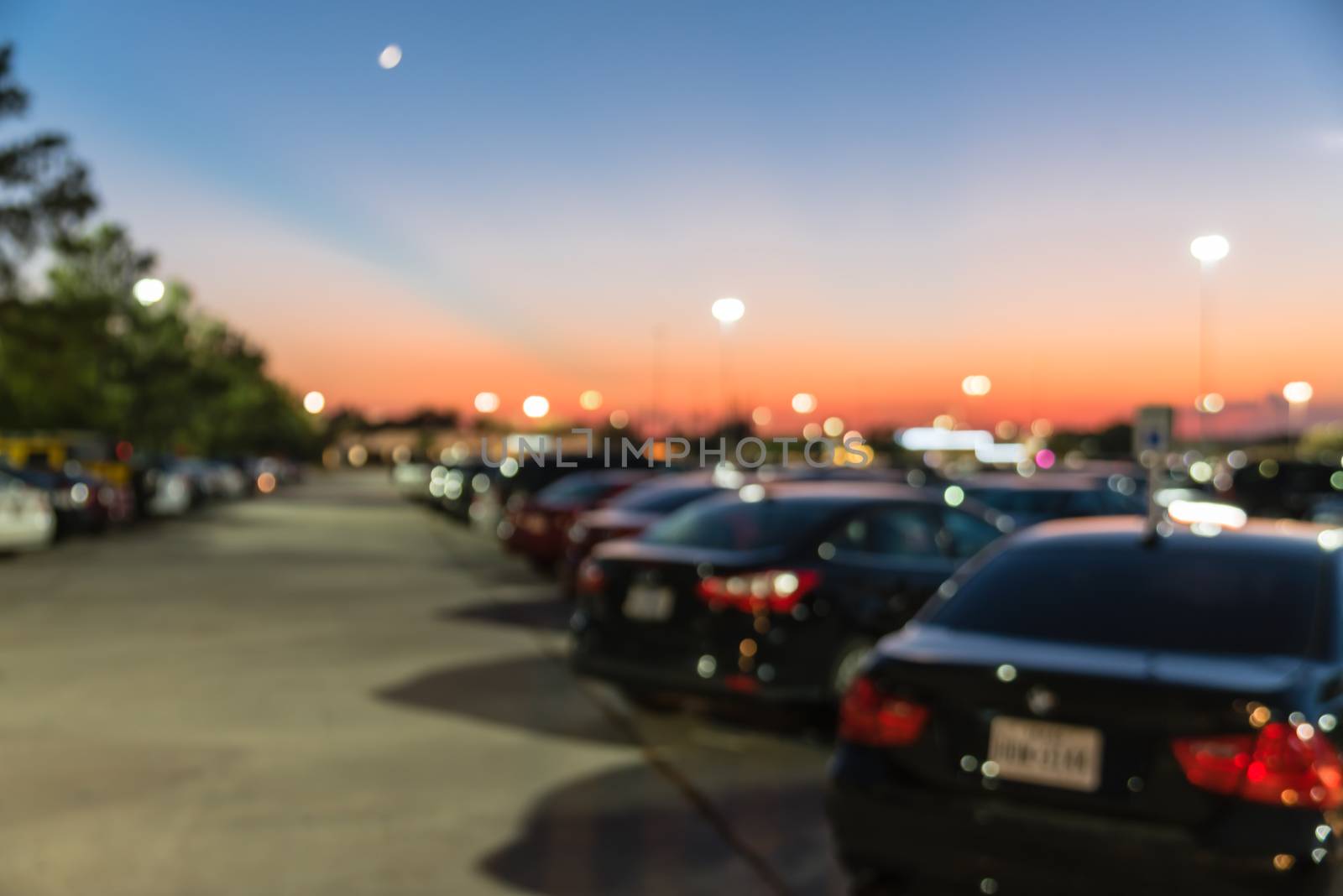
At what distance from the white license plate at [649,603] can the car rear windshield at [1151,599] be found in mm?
3078

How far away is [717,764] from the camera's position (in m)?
7.57

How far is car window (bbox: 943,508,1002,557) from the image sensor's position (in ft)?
30.4

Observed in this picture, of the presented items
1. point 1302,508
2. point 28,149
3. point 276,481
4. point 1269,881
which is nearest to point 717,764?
point 1269,881

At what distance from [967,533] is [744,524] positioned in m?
1.65

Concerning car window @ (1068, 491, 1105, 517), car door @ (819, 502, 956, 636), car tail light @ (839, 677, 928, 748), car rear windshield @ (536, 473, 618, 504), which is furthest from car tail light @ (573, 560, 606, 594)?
car rear windshield @ (536, 473, 618, 504)

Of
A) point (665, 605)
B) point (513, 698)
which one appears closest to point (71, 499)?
point (513, 698)

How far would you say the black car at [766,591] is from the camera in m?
7.83

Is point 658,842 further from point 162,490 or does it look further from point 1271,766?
point 162,490

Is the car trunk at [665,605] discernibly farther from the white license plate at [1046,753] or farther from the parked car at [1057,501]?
the parked car at [1057,501]

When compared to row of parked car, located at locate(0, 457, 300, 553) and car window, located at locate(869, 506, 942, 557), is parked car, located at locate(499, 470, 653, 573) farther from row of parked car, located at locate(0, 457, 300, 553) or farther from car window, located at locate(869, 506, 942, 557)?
car window, located at locate(869, 506, 942, 557)

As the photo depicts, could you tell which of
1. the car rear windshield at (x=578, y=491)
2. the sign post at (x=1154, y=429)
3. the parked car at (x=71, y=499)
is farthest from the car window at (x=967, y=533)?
the parked car at (x=71, y=499)

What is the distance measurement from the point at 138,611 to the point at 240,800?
26.9ft

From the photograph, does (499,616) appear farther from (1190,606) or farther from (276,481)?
(276,481)

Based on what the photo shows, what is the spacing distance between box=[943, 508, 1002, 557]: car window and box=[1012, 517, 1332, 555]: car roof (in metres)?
3.42
